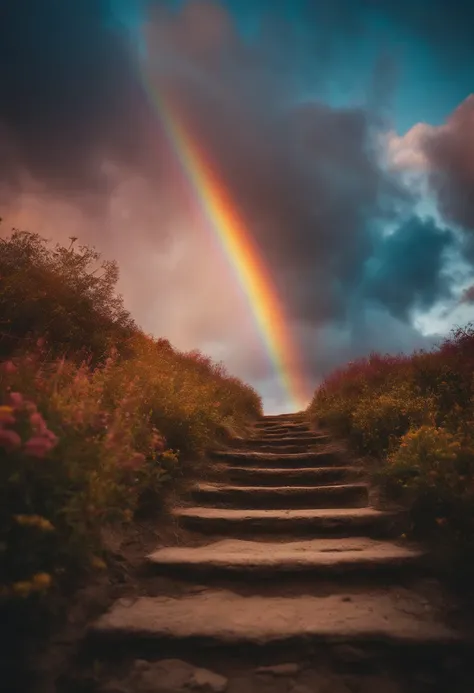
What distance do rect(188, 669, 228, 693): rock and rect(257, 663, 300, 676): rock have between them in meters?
0.26

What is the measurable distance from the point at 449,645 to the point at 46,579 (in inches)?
104

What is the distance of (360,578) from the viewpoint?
147 inches

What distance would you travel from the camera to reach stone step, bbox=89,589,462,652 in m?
2.92

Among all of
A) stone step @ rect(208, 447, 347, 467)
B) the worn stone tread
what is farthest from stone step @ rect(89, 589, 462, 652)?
the worn stone tread

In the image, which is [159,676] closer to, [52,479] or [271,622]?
[271,622]

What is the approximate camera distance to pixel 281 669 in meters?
2.79

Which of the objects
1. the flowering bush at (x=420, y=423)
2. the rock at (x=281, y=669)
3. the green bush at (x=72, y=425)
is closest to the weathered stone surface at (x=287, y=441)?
the flowering bush at (x=420, y=423)

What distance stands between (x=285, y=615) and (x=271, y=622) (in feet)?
0.49

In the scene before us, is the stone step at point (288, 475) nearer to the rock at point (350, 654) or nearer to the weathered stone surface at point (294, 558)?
the weathered stone surface at point (294, 558)

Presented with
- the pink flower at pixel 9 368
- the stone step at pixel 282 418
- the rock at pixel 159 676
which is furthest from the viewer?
the stone step at pixel 282 418

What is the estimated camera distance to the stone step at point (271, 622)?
9.59 feet

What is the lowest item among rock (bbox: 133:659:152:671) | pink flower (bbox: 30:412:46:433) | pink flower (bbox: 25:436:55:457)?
rock (bbox: 133:659:152:671)

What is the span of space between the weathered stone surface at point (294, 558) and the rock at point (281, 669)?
0.95 meters

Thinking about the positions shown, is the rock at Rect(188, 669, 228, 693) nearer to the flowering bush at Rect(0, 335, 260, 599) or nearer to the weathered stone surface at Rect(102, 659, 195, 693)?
the weathered stone surface at Rect(102, 659, 195, 693)
